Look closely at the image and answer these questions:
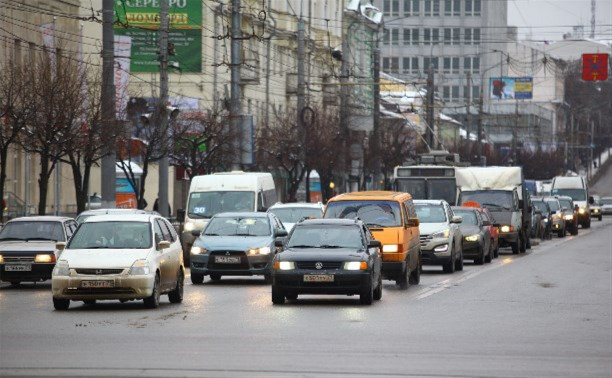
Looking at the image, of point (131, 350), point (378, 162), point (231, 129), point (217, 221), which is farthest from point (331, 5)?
point (131, 350)

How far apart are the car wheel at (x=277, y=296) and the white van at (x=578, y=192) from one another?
63893 millimetres

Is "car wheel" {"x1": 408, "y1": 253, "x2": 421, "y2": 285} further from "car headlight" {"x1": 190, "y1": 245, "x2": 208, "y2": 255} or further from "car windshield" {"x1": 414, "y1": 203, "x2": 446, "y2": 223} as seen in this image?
"car windshield" {"x1": 414, "y1": 203, "x2": 446, "y2": 223}

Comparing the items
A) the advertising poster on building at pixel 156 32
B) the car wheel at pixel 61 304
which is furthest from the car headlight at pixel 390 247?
the advertising poster on building at pixel 156 32

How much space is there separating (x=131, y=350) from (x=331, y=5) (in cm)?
8731

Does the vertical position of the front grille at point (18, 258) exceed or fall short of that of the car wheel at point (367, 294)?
it exceeds it

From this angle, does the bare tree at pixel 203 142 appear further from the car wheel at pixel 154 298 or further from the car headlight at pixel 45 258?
the car wheel at pixel 154 298

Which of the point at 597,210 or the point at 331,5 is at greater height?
the point at 331,5

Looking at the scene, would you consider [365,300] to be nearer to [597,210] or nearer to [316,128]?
[316,128]

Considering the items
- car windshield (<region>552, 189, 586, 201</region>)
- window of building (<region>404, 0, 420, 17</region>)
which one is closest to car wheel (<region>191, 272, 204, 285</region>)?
car windshield (<region>552, 189, 586, 201</region>)

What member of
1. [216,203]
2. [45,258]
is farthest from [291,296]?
[216,203]

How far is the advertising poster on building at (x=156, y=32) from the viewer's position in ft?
231

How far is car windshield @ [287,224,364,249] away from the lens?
87.6 ft

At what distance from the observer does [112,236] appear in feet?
83.9

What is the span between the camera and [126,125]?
155 ft
